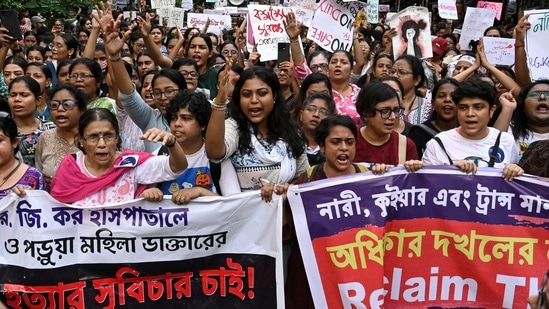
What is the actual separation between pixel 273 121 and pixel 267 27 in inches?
147

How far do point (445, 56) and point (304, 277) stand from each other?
5.81 metres

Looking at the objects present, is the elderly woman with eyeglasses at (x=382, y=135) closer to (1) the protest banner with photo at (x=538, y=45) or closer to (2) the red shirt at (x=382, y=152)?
(2) the red shirt at (x=382, y=152)

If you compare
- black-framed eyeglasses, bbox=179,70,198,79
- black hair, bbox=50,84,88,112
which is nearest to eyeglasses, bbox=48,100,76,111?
black hair, bbox=50,84,88,112

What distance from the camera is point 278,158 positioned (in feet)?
11.9

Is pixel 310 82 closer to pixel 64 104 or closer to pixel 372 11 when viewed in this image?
pixel 64 104

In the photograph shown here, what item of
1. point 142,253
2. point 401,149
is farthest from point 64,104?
point 401,149

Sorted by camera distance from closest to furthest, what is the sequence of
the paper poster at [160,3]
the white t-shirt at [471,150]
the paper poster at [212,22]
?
the white t-shirt at [471,150], the paper poster at [212,22], the paper poster at [160,3]

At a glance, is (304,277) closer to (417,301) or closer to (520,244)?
(417,301)

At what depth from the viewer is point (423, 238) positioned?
352 centimetres

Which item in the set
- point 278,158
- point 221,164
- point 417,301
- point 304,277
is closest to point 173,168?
point 221,164

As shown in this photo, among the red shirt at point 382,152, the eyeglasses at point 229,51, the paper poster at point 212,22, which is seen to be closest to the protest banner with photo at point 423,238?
the red shirt at point 382,152

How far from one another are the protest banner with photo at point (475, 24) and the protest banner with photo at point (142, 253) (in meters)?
6.65

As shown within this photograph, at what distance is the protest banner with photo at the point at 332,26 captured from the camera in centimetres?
698

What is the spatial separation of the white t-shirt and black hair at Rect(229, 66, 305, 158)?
796 millimetres
